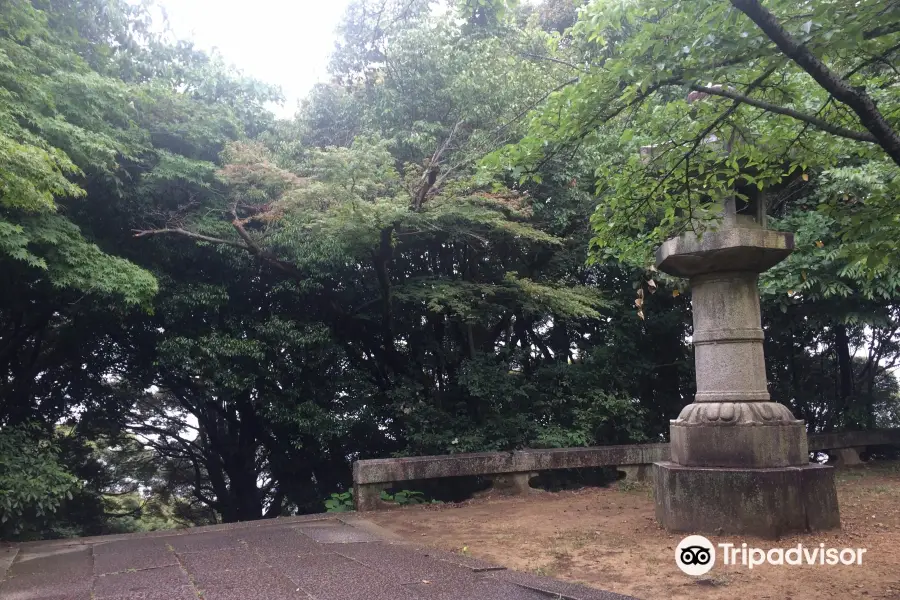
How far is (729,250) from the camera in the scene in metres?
5.97

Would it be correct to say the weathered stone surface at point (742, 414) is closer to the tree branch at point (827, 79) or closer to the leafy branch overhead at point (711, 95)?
the leafy branch overhead at point (711, 95)

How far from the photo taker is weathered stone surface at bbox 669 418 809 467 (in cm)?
572

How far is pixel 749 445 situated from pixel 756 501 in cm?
52

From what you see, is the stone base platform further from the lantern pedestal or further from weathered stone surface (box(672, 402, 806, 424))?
weathered stone surface (box(672, 402, 806, 424))

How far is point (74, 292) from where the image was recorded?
30.6 feet

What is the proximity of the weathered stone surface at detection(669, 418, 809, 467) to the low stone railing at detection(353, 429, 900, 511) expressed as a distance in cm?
345

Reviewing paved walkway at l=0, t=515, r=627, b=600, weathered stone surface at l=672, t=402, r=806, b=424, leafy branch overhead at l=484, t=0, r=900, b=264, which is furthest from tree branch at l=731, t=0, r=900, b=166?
weathered stone surface at l=672, t=402, r=806, b=424

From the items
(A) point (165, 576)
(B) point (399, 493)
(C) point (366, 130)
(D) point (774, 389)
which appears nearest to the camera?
(A) point (165, 576)

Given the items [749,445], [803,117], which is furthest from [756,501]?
[803,117]

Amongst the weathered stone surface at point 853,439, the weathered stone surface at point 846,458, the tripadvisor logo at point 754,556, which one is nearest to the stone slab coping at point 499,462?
the weathered stone surface at point 853,439

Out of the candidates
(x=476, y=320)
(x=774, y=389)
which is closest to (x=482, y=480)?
(x=476, y=320)

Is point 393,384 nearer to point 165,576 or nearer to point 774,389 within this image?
point 165,576

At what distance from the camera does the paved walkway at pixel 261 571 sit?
13.0 ft

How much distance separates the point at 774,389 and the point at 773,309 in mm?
2956
